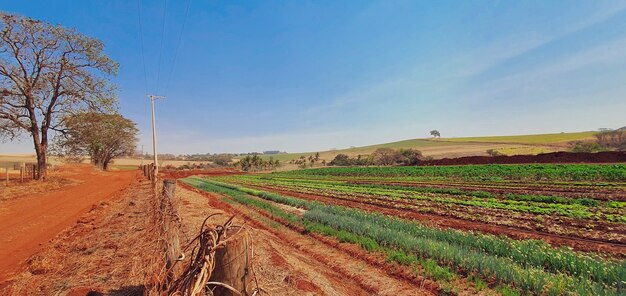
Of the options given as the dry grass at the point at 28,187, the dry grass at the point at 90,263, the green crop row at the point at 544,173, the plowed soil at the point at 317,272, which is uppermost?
the dry grass at the point at 28,187

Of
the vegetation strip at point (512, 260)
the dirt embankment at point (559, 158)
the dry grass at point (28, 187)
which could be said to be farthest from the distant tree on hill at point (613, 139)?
the dry grass at point (28, 187)

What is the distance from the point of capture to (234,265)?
2.44m

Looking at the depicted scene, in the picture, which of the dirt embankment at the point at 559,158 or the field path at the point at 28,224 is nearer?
the field path at the point at 28,224

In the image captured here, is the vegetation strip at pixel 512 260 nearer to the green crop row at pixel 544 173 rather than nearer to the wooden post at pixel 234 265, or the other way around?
the wooden post at pixel 234 265

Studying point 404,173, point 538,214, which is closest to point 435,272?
point 538,214

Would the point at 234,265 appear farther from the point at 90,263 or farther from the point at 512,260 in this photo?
the point at 512,260

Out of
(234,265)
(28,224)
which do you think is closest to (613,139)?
(234,265)

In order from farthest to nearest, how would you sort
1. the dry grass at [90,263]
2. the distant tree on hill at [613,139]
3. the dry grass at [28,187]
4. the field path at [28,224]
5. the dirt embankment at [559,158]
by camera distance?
1. the distant tree on hill at [613,139]
2. the dirt embankment at [559,158]
3. the dry grass at [28,187]
4. the field path at [28,224]
5. the dry grass at [90,263]

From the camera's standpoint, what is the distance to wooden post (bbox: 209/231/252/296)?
7.89ft

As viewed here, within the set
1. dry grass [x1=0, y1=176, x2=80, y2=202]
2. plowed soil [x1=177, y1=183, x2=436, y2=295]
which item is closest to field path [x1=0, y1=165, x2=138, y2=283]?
dry grass [x1=0, y1=176, x2=80, y2=202]

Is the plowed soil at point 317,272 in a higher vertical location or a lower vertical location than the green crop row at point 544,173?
higher

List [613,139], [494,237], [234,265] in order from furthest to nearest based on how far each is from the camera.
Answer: [613,139], [494,237], [234,265]

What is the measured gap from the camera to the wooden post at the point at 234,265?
2.41 m

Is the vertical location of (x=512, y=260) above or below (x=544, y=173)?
above
